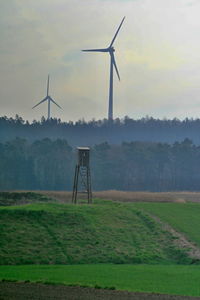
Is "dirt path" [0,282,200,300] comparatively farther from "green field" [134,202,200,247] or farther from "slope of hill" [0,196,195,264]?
"green field" [134,202,200,247]

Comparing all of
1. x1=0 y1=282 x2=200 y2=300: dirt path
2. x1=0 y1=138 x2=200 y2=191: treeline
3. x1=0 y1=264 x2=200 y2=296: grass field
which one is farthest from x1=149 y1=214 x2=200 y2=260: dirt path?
x1=0 y1=138 x2=200 y2=191: treeline

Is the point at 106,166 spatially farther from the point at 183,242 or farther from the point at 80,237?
the point at 80,237

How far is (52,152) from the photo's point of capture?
118 m

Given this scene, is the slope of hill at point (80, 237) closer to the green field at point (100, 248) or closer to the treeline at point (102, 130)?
the green field at point (100, 248)

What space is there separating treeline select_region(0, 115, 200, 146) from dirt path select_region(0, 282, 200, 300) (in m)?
126

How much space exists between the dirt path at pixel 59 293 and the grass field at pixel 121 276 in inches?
53.3

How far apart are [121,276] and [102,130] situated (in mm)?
148880

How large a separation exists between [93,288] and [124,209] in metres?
21.0

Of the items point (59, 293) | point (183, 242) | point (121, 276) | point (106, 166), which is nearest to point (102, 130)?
point (106, 166)

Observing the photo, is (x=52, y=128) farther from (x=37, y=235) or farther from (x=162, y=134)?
(x=37, y=235)

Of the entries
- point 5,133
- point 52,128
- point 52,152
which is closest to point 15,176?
point 52,152

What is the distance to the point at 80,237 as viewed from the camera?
38.4 m

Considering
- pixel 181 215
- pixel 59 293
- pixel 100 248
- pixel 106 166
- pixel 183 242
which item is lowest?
pixel 59 293

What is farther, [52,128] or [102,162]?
[52,128]
